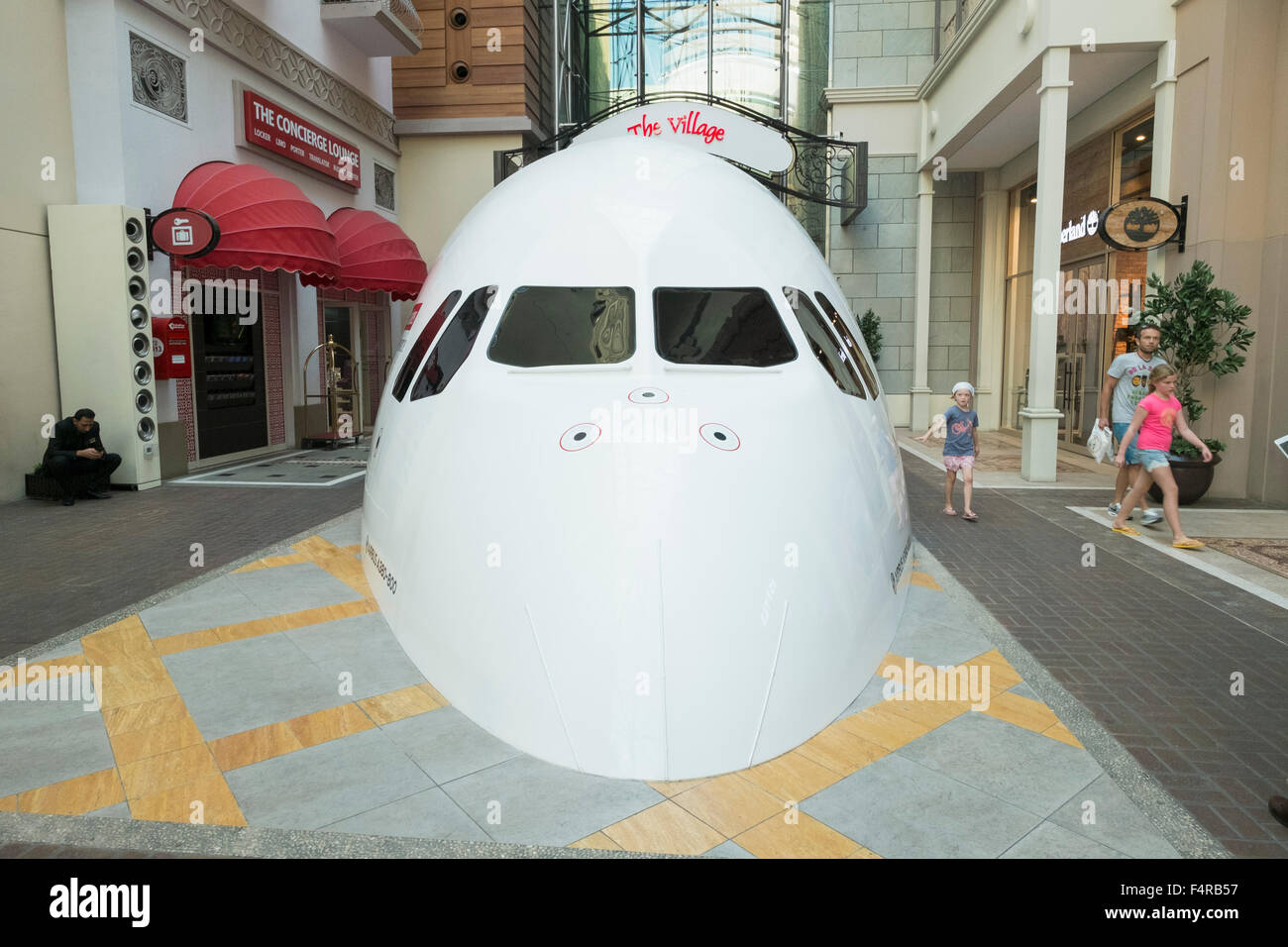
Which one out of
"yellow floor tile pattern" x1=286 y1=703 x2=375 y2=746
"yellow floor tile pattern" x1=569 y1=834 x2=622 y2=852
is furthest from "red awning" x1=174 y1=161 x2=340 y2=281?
"yellow floor tile pattern" x1=569 y1=834 x2=622 y2=852

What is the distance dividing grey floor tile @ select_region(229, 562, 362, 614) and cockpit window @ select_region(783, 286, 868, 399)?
4.09 m

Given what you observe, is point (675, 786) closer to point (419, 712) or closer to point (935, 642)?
point (419, 712)

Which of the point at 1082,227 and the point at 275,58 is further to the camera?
the point at 1082,227

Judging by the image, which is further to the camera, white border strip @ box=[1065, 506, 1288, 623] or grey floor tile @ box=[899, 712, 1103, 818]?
white border strip @ box=[1065, 506, 1288, 623]

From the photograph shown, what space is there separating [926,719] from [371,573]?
3.89m

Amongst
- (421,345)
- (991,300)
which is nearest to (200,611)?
(421,345)

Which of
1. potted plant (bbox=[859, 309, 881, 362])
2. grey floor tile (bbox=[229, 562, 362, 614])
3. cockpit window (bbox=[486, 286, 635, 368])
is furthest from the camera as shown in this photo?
potted plant (bbox=[859, 309, 881, 362])

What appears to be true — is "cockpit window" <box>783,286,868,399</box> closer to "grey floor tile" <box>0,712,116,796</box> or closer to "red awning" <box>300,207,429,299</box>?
"grey floor tile" <box>0,712,116,796</box>

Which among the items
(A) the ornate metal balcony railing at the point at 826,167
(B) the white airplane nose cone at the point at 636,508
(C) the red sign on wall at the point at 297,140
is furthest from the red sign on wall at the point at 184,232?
(B) the white airplane nose cone at the point at 636,508

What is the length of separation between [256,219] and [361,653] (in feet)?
34.4

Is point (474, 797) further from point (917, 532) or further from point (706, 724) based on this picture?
point (917, 532)

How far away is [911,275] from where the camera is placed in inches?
846

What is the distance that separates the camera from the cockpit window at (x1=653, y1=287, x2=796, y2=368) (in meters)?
5.22
